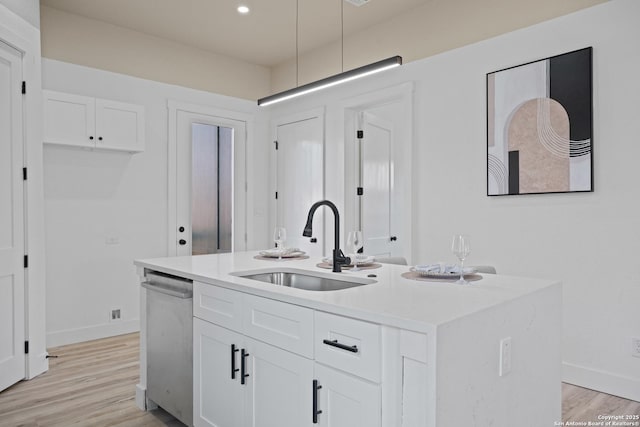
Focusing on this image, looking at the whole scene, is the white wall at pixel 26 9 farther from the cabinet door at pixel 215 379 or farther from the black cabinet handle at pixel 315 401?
the black cabinet handle at pixel 315 401

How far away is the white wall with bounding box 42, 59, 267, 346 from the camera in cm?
404

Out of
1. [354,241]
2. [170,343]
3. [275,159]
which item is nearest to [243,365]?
[170,343]

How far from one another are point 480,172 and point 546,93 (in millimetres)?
751

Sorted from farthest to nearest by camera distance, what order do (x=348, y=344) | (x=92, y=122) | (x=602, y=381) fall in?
(x=92, y=122)
(x=602, y=381)
(x=348, y=344)

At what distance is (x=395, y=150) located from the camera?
5.47 meters

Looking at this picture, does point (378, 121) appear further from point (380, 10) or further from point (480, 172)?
point (480, 172)

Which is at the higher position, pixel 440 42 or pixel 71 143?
pixel 440 42

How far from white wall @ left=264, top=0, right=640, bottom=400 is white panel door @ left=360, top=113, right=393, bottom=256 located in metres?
0.94

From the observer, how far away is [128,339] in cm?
425

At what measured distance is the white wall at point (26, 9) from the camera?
3068 mm

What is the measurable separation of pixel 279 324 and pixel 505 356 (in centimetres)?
83

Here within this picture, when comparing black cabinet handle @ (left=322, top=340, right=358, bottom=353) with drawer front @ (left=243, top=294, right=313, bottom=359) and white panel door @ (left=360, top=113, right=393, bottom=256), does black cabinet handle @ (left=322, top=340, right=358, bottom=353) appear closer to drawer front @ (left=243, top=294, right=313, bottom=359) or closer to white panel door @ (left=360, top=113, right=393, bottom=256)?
drawer front @ (left=243, top=294, right=313, bottom=359)

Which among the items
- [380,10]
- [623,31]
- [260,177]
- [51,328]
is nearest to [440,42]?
[380,10]

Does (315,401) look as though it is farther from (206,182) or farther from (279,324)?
(206,182)
